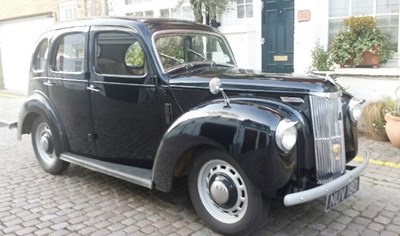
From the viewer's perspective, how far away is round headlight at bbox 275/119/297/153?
9.97ft

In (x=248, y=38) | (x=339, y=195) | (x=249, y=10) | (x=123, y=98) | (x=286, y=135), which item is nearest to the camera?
(x=286, y=135)

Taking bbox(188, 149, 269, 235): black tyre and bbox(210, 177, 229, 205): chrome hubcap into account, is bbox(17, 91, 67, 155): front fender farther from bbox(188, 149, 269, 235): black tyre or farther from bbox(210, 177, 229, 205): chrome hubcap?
bbox(210, 177, 229, 205): chrome hubcap

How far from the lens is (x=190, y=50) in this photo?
452 cm

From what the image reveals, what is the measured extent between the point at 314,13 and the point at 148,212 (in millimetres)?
5296

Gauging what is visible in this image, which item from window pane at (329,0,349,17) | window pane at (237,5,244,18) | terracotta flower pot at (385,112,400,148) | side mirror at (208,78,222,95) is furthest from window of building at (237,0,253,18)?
side mirror at (208,78,222,95)

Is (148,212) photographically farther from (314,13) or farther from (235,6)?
(235,6)

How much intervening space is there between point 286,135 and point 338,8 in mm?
5308

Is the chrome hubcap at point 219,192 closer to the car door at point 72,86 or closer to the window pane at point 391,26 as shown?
the car door at point 72,86

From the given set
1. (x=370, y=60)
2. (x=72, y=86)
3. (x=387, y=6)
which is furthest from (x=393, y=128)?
(x=72, y=86)

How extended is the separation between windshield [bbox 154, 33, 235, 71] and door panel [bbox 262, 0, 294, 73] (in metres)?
3.57

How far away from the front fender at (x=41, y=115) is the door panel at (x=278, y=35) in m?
5.02

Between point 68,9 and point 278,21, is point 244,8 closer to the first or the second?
point 278,21

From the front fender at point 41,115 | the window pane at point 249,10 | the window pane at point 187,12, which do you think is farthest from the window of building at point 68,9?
the front fender at point 41,115

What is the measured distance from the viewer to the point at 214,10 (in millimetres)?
7473
